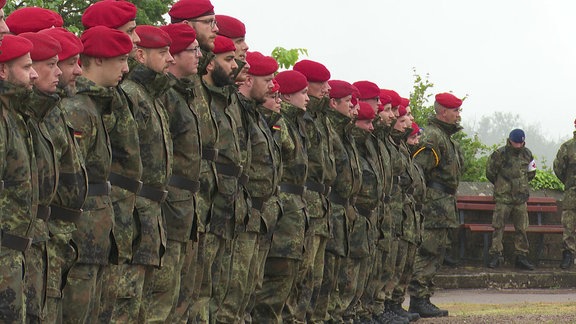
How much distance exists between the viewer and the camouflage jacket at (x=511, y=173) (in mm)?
18844

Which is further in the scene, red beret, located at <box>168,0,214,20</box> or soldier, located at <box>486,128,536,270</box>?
soldier, located at <box>486,128,536,270</box>

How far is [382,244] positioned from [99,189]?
6459 millimetres

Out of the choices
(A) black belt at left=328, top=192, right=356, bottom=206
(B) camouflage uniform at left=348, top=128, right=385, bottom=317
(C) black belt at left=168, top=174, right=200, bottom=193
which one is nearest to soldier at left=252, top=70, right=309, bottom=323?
(A) black belt at left=328, top=192, right=356, bottom=206

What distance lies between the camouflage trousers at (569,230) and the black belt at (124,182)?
1291cm

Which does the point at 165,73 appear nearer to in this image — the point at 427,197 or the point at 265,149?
the point at 265,149

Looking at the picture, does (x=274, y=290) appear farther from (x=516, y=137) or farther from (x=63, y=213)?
Answer: (x=516, y=137)

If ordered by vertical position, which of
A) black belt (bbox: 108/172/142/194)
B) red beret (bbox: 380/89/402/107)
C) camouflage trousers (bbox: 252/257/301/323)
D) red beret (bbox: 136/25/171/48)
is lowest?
camouflage trousers (bbox: 252/257/301/323)

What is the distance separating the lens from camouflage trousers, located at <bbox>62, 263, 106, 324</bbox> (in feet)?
21.8

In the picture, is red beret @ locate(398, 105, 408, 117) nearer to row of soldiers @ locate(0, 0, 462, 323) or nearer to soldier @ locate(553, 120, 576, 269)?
row of soldiers @ locate(0, 0, 462, 323)

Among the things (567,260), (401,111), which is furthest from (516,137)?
(401,111)

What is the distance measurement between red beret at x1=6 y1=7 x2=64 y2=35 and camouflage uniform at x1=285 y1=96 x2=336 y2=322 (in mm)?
3718

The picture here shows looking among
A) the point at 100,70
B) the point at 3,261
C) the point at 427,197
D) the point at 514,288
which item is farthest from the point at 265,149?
the point at 514,288

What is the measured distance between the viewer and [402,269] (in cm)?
1376

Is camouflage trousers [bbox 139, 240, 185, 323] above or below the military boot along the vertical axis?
above
